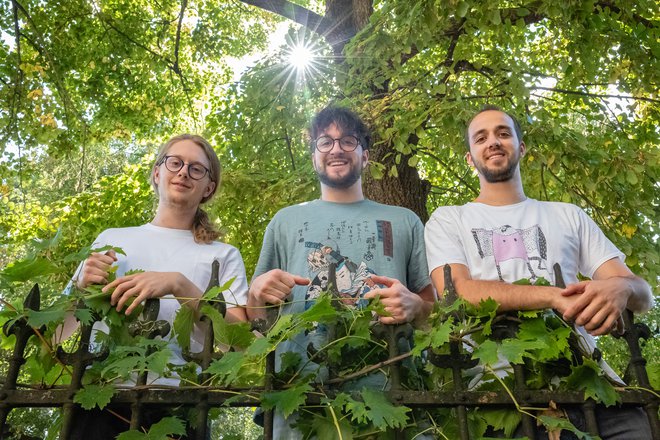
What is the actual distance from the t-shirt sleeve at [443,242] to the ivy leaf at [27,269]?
58.1 inches

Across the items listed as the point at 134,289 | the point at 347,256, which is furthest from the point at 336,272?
the point at 134,289

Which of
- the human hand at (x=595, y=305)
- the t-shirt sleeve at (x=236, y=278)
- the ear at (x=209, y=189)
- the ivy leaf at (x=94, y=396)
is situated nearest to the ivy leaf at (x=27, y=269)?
the ivy leaf at (x=94, y=396)

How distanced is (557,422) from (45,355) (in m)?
1.57

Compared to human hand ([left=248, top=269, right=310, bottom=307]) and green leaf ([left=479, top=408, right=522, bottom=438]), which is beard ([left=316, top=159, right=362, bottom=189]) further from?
green leaf ([left=479, top=408, right=522, bottom=438])

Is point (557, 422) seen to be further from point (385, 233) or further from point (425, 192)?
point (425, 192)

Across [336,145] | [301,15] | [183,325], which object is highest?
[301,15]

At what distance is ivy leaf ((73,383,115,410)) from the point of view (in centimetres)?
157

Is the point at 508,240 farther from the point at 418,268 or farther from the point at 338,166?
the point at 338,166

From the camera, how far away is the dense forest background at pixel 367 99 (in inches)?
197

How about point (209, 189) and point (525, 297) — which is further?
point (209, 189)

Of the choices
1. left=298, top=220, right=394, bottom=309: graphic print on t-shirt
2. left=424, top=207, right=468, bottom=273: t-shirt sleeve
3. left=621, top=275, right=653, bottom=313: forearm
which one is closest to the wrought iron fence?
left=621, top=275, right=653, bottom=313: forearm

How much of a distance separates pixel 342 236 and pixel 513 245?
0.78 m

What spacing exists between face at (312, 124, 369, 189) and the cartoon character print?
1.16 feet

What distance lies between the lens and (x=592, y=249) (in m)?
2.48
